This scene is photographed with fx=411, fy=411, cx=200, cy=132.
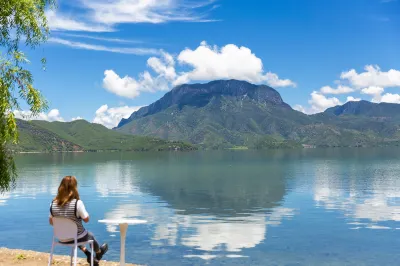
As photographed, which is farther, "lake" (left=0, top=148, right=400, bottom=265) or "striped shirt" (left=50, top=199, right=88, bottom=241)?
"lake" (left=0, top=148, right=400, bottom=265)

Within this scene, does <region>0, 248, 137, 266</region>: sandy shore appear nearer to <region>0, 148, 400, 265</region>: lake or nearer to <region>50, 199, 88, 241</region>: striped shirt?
<region>50, 199, 88, 241</region>: striped shirt

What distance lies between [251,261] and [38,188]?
83451mm

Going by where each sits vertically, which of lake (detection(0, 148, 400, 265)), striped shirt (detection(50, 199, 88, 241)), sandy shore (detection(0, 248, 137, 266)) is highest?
striped shirt (detection(50, 199, 88, 241))

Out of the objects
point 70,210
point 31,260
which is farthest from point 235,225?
point 70,210

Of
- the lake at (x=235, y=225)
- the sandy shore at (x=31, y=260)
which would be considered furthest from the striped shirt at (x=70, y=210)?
the lake at (x=235, y=225)

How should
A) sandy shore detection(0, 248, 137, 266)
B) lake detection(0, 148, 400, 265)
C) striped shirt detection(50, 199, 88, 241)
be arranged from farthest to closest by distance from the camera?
lake detection(0, 148, 400, 265), sandy shore detection(0, 248, 137, 266), striped shirt detection(50, 199, 88, 241)

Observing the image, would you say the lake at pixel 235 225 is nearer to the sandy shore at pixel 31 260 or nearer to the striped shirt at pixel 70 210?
the sandy shore at pixel 31 260

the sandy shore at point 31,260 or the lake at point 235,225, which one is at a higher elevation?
the sandy shore at point 31,260

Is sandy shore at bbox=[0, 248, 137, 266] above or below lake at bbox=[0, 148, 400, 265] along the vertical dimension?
above

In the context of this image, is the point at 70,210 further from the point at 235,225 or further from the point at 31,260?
the point at 235,225

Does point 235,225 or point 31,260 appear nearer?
point 31,260

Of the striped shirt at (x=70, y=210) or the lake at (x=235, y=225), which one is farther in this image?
the lake at (x=235, y=225)

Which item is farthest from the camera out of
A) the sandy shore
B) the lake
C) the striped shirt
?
the lake

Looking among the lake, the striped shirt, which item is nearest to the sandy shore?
the striped shirt
